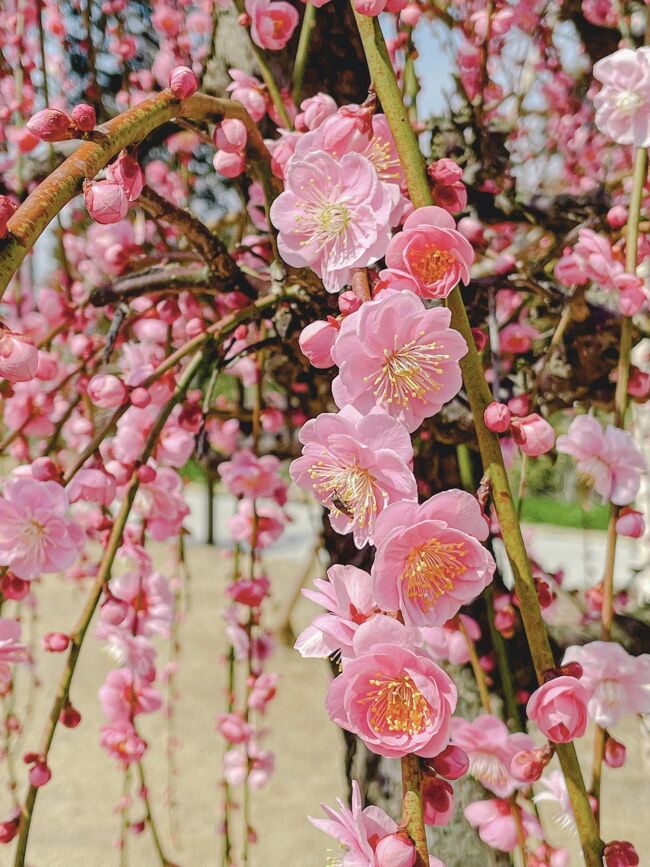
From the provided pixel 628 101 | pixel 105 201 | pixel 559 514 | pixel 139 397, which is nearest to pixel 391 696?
pixel 105 201

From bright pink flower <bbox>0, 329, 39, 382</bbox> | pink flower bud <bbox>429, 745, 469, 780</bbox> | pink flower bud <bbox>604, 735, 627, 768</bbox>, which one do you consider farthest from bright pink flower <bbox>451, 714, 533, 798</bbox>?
bright pink flower <bbox>0, 329, 39, 382</bbox>

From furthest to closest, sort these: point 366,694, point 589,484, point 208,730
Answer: point 208,730, point 589,484, point 366,694

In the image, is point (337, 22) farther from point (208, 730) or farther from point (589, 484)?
point (208, 730)

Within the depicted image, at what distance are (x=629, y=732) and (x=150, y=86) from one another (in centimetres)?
306

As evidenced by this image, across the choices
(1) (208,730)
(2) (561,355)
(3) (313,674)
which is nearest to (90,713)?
(1) (208,730)

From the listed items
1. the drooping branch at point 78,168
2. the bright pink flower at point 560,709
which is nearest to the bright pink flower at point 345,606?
the bright pink flower at point 560,709

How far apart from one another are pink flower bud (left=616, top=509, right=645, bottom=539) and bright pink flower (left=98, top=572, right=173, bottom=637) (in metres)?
0.63

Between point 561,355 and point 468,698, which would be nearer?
point 561,355

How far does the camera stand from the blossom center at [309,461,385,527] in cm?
46

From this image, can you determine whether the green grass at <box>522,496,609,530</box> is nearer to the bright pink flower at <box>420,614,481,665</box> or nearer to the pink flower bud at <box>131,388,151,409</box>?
the bright pink flower at <box>420,614,481,665</box>

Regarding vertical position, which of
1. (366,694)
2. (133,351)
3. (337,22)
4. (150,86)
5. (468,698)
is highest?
(150,86)

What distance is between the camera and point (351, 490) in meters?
0.47

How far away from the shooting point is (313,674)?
3.64 m

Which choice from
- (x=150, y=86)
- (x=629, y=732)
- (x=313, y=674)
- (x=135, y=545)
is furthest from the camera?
(x=313, y=674)
